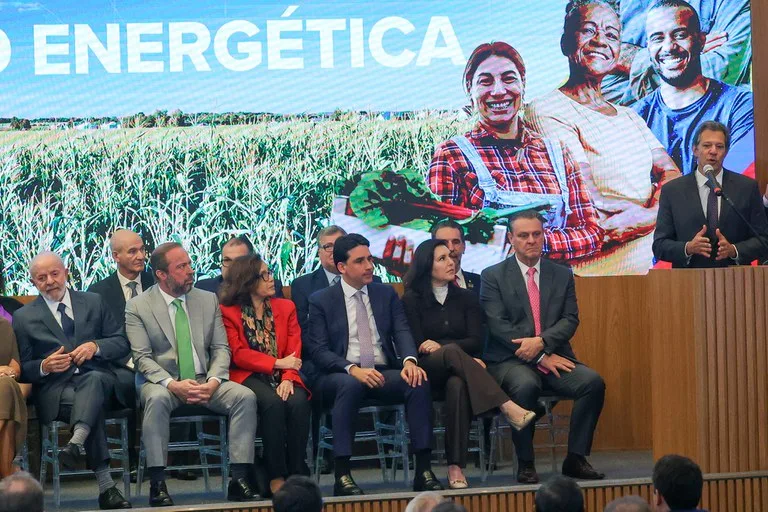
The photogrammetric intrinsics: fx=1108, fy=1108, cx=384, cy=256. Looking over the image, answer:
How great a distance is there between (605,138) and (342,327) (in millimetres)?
2240

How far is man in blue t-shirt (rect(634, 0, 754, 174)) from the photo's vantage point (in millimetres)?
6633

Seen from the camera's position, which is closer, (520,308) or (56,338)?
(56,338)

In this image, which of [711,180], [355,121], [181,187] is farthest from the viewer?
[355,121]

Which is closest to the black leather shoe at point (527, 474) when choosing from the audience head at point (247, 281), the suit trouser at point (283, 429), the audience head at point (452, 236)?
the suit trouser at point (283, 429)

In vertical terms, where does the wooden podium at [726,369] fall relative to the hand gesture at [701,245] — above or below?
below

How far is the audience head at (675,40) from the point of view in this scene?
21.8 feet

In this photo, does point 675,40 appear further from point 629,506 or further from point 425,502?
point 629,506

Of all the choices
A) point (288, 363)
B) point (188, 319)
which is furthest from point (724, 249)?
point (188, 319)

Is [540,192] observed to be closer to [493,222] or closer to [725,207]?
[493,222]

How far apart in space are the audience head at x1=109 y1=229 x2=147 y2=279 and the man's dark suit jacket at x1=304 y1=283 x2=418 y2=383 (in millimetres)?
1026

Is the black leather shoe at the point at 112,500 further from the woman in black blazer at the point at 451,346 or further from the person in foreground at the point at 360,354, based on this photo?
the woman in black blazer at the point at 451,346

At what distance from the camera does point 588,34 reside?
6652 millimetres

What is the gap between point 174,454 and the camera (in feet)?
20.0

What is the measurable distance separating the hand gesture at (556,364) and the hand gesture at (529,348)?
0.06m
